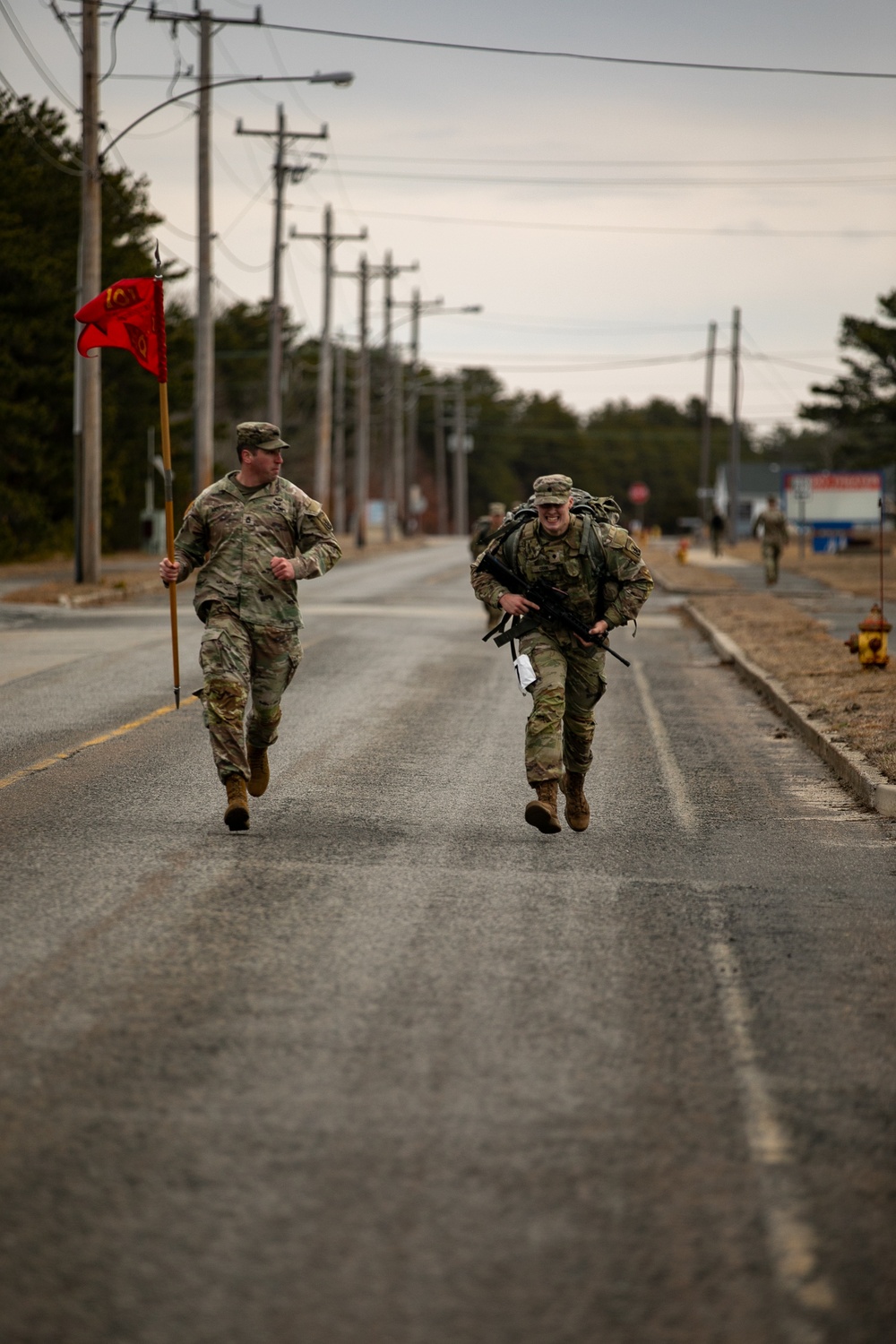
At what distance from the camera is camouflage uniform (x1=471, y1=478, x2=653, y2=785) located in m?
8.42

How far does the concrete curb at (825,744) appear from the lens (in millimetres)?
9539

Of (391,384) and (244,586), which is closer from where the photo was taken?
(244,586)

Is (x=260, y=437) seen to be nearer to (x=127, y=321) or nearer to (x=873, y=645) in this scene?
(x=127, y=321)

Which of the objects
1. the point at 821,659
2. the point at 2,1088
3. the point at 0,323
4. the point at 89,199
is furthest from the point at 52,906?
the point at 0,323

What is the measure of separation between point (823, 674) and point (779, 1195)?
12089 mm

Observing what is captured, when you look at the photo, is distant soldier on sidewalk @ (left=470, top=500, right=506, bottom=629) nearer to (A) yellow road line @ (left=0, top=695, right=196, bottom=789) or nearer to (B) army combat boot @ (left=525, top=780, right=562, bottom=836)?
(A) yellow road line @ (left=0, top=695, right=196, bottom=789)

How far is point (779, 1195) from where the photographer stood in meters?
3.98

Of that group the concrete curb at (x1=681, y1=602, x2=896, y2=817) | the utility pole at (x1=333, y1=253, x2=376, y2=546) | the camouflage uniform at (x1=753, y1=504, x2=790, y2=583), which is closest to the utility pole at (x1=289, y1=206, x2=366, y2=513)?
the utility pole at (x1=333, y1=253, x2=376, y2=546)

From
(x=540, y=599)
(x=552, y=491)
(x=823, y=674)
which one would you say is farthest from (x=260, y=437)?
(x=823, y=674)

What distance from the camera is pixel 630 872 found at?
7.64 metres

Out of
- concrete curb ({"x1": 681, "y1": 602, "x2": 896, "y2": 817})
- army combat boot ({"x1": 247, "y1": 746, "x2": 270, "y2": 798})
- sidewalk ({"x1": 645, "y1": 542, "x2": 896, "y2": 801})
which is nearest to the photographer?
army combat boot ({"x1": 247, "y1": 746, "x2": 270, "y2": 798})

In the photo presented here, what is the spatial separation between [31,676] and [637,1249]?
13.0 metres

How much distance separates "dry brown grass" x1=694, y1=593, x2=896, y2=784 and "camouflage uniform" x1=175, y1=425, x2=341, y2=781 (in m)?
3.69

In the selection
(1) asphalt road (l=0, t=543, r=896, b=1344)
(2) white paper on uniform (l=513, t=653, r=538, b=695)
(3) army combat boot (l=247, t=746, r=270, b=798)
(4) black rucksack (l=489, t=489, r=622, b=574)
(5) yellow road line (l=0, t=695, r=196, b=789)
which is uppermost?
(4) black rucksack (l=489, t=489, r=622, b=574)
